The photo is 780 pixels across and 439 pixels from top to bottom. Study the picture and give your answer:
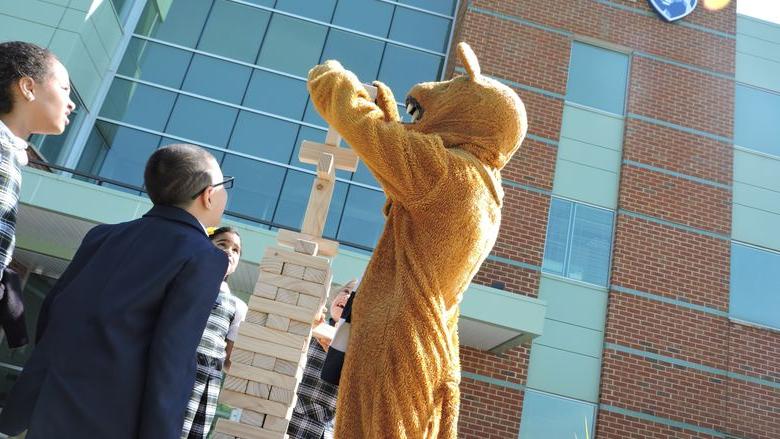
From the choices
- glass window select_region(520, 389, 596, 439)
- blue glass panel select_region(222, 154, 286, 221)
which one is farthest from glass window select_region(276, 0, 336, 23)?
glass window select_region(520, 389, 596, 439)

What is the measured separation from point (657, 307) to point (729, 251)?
1.75m

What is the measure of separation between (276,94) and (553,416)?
24.1 ft

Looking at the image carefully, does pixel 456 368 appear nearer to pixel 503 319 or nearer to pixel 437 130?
pixel 437 130

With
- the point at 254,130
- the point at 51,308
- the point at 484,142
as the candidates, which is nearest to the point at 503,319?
the point at 254,130

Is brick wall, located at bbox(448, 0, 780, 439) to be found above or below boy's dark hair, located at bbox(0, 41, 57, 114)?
above

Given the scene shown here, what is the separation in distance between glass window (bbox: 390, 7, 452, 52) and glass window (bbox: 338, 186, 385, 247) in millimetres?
3295

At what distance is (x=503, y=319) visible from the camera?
27.4 ft

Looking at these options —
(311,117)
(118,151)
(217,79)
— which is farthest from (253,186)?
(118,151)

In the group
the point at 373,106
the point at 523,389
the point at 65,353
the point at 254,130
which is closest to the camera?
the point at 65,353

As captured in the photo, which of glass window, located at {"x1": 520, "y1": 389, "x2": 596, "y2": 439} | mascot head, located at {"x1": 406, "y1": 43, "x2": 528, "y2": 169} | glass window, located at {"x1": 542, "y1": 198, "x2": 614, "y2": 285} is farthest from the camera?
glass window, located at {"x1": 542, "y1": 198, "x2": 614, "y2": 285}

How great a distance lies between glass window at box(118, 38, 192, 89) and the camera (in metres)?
11.8

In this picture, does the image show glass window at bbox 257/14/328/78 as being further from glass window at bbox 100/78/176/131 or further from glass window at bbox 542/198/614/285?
glass window at bbox 542/198/614/285

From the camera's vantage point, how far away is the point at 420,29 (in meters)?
12.6

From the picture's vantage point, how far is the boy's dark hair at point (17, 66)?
7.06 ft
